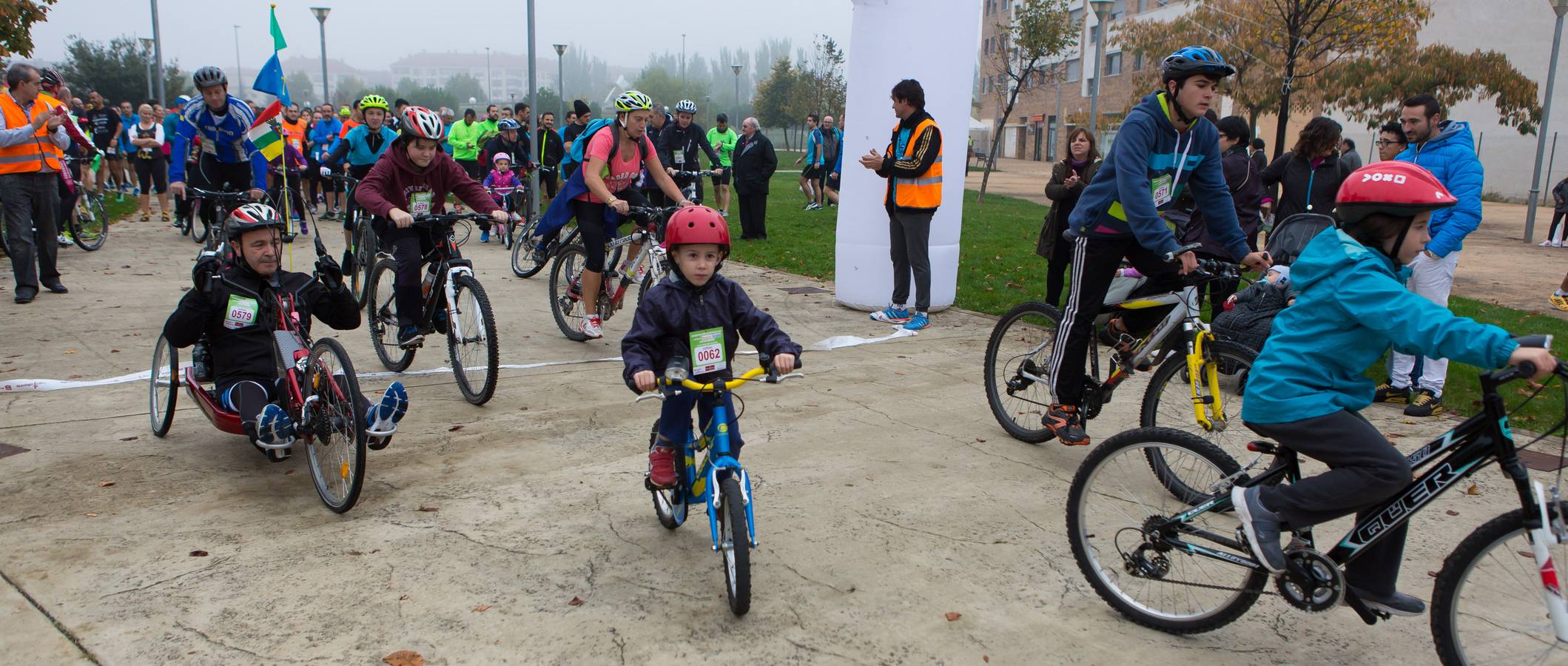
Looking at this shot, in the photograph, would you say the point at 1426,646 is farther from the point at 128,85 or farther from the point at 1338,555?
the point at 128,85

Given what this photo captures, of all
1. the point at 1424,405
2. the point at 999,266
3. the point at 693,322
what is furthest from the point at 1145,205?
the point at 999,266

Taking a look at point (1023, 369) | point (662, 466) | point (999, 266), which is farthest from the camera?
point (999, 266)

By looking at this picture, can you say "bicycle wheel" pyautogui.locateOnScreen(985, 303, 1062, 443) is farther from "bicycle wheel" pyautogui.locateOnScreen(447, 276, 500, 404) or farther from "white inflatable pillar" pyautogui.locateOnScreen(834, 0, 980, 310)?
"white inflatable pillar" pyautogui.locateOnScreen(834, 0, 980, 310)

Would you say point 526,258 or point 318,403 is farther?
point 526,258

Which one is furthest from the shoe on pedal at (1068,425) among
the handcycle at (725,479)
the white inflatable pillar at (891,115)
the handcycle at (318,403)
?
the white inflatable pillar at (891,115)

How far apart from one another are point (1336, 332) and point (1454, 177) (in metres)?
4.30

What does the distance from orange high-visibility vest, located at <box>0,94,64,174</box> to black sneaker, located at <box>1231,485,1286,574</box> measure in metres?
9.93

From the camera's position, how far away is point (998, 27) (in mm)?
27469

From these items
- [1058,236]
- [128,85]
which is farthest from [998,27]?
[128,85]

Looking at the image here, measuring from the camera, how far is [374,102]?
10461 mm

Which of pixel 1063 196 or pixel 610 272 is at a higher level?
pixel 1063 196

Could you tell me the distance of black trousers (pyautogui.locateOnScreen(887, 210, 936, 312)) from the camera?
8.85 meters

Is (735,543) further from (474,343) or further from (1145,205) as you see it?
(474,343)

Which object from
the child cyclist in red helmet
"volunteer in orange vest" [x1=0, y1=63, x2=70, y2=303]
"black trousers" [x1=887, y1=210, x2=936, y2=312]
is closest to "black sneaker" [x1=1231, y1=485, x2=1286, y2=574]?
the child cyclist in red helmet
